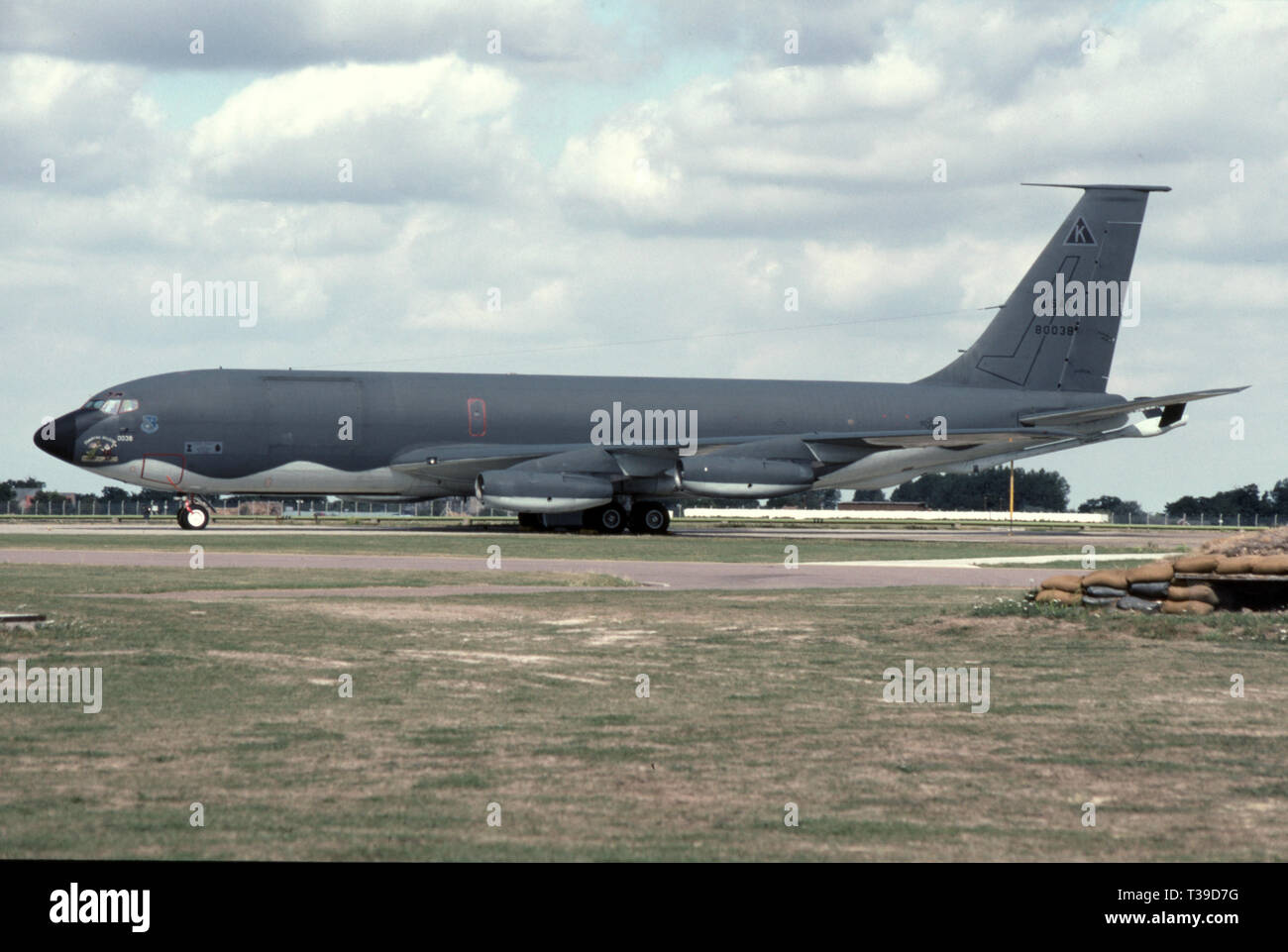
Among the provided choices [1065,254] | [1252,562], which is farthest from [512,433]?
[1252,562]

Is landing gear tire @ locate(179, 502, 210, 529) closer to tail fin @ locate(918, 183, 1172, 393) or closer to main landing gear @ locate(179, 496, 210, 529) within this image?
main landing gear @ locate(179, 496, 210, 529)

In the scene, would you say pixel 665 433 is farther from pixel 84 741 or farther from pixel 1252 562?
pixel 84 741

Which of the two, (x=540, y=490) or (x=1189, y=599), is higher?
(x=540, y=490)

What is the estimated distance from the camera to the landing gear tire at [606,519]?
5478 cm

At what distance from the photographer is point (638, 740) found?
38.4ft

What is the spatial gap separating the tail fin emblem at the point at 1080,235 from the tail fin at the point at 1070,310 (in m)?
0.04

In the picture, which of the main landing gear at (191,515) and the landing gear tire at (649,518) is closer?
the main landing gear at (191,515)

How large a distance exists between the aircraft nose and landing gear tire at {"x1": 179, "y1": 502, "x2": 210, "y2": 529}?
4.14 metres

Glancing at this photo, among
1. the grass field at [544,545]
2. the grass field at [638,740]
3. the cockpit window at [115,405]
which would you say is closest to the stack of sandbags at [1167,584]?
the grass field at [638,740]

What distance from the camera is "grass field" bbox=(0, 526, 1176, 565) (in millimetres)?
39344

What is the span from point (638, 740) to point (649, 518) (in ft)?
143

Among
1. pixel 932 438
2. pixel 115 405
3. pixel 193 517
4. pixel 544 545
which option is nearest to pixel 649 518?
pixel 932 438

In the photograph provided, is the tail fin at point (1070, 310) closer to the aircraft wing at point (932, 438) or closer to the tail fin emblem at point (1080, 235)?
the tail fin emblem at point (1080, 235)

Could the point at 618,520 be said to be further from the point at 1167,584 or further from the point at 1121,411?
the point at 1167,584
